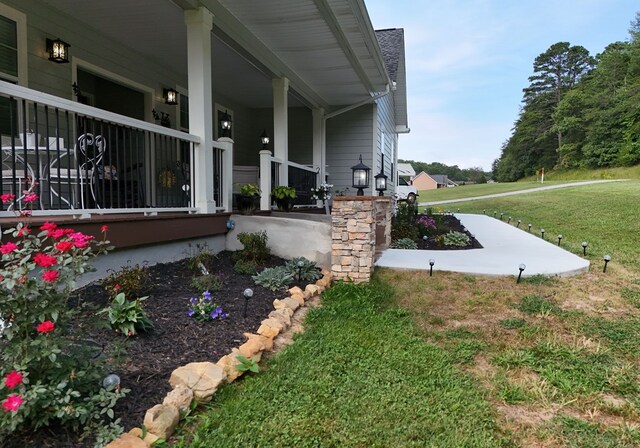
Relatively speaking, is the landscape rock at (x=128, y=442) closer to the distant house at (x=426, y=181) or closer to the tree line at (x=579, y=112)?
the tree line at (x=579, y=112)

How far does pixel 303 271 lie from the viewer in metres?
4.38

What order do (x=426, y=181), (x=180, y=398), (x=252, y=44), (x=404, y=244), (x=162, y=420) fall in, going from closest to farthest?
(x=162, y=420), (x=180, y=398), (x=252, y=44), (x=404, y=244), (x=426, y=181)

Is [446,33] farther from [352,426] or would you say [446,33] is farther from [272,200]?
[352,426]

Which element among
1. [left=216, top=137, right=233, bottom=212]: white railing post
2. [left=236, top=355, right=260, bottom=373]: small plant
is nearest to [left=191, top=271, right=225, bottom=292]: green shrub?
[left=236, top=355, right=260, bottom=373]: small plant

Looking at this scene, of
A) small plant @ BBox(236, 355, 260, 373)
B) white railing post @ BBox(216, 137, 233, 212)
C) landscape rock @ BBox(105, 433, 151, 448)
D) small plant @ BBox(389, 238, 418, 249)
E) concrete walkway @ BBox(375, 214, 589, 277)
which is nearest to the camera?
landscape rock @ BBox(105, 433, 151, 448)

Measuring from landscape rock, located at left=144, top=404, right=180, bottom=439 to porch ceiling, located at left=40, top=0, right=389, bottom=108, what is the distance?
409 centimetres

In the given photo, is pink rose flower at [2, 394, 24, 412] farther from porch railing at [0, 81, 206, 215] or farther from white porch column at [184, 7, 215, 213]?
white porch column at [184, 7, 215, 213]

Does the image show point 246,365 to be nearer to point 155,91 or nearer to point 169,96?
point 155,91

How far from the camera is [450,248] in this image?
255 inches

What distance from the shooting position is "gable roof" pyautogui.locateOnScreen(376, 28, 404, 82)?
35.1 feet

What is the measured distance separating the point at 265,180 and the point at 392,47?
7.82 metres

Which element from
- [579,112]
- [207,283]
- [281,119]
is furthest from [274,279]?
[579,112]

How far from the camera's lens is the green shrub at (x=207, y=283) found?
351cm

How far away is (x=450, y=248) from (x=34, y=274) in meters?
5.59
